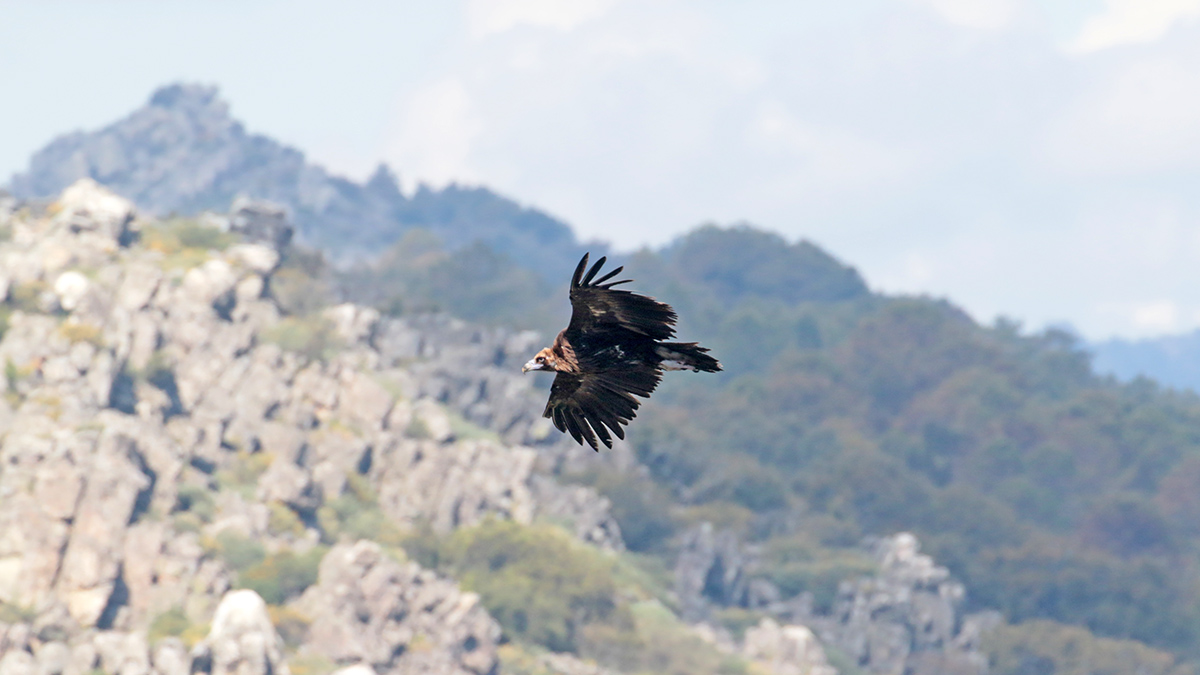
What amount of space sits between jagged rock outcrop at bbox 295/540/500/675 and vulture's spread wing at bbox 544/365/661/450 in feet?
145

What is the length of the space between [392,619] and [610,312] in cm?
4916

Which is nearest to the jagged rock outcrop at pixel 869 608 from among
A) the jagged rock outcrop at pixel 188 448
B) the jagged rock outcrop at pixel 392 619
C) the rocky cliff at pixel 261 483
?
the rocky cliff at pixel 261 483

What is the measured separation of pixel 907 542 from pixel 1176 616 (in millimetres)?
18632

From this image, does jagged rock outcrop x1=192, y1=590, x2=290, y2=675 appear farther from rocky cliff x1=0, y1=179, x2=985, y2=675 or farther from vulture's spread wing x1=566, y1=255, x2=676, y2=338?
vulture's spread wing x1=566, y1=255, x2=676, y2=338

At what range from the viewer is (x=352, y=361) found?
292ft

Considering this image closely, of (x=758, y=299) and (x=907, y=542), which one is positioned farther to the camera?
(x=758, y=299)

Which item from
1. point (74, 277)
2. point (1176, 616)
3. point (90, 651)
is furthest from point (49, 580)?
point (1176, 616)

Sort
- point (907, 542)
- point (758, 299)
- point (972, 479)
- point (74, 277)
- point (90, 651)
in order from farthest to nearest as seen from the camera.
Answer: point (758, 299)
point (972, 479)
point (907, 542)
point (74, 277)
point (90, 651)

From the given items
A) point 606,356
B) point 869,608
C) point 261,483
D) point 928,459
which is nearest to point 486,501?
point 261,483

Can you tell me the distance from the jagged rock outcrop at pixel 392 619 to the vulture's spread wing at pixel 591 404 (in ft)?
145

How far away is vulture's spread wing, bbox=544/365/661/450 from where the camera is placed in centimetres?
2528

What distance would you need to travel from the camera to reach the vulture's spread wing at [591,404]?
2528cm

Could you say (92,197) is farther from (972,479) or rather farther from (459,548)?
(972,479)

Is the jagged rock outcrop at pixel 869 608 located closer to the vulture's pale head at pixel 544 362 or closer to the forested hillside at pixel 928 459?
the forested hillside at pixel 928 459
